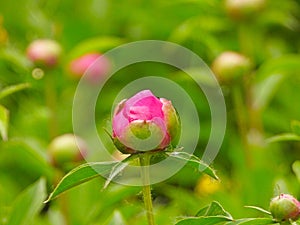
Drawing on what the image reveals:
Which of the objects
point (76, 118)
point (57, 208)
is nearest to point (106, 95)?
point (76, 118)

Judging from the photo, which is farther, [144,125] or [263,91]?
[263,91]

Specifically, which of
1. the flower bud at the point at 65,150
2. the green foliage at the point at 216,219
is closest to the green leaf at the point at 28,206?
the flower bud at the point at 65,150

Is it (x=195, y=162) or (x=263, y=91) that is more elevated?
(x=263, y=91)

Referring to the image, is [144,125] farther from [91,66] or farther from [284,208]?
[91,66]

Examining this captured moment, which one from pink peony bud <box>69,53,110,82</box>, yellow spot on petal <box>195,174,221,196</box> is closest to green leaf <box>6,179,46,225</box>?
yellow spot on petal <box>195,174,221,196</box>

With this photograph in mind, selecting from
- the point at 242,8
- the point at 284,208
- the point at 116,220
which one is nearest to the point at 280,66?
the point at 242,8

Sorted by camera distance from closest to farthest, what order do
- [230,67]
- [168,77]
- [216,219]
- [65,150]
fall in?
[216,219] → [65,150] → [230,67] → [168,77]

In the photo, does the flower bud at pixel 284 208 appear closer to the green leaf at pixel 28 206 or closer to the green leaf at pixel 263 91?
the green leaf at pixel 28 206
